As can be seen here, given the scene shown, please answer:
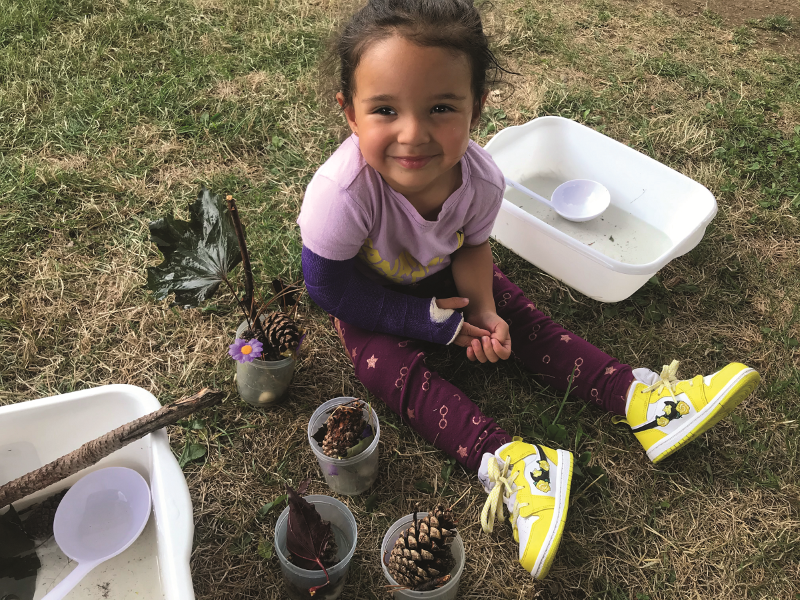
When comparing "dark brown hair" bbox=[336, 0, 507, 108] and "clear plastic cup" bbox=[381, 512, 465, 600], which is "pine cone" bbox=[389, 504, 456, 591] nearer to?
"clear plastic cup" bbox=[381, 512, 465, 600]

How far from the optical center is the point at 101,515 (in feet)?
3.63

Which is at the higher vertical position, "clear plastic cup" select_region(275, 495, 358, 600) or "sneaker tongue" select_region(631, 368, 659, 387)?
"sneaker tongue" select_region(631, 368, 659, 387)

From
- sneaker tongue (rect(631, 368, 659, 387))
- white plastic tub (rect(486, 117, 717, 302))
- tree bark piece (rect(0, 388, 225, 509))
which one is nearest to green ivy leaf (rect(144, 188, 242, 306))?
tree bark piece (rect(0, 388, 225, 509))

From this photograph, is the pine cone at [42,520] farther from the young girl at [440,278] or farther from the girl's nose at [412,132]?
the girl's nose at [412,132]

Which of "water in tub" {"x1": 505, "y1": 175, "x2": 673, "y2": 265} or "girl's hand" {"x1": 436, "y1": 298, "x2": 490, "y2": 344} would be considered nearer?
"girl's hand" {"x1": 436, "y1": 298, "x2": 490, "y2": 344}

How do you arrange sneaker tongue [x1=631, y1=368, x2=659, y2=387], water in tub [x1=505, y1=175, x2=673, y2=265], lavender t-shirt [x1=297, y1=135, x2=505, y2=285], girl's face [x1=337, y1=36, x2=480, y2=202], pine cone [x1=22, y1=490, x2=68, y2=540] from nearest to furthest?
girl's face [x1=337, y1=36, x2=480, y2=202] → pine cone [x1=22, y1=490, x2=68, y2=540] → lavender t-shirt [x1=297, y1=135, x2=505, y2=285] → sneaker tongue [x1=631, y1=368, x2=659, y2=387] → water in tub [x1=505, y1=175, x2=673, y2=265]

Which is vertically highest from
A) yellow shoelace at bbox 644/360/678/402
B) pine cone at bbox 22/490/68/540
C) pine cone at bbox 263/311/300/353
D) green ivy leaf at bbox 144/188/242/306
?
green ivy leaf at bbox 144/188/242/306

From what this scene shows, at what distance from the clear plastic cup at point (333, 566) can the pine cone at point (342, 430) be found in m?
0.10

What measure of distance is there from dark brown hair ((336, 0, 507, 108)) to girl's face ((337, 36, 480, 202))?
2cm

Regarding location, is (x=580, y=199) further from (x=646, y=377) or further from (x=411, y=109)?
(x=411, y=109)

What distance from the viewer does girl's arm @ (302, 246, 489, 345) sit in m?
1.31

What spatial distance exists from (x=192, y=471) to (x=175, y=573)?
1.41ft

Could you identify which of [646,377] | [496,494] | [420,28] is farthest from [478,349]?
[420,28]

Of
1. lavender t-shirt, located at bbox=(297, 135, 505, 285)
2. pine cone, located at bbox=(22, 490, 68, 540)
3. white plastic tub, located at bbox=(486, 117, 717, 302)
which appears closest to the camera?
pine cone, located at bbox=(22, 490, 68, 540)
